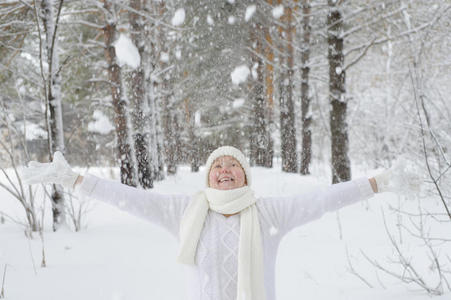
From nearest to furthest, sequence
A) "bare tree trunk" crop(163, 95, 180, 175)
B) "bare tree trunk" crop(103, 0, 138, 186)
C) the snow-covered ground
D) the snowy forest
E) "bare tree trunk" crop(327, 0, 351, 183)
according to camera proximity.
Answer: the snow-covered ground
the snowy forest
"bare tree trunk" crop(103, 0, 138, 186)
"bare tree trunk" crop(327, 0, 351, 183)
"bare tree trunk" crop(163, 95, 180, 175)

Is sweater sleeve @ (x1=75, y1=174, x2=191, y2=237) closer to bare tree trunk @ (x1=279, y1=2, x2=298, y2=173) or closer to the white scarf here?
the white scarf

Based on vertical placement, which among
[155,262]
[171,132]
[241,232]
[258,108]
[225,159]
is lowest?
[155,262]

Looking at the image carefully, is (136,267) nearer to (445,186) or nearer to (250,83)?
(445,186)

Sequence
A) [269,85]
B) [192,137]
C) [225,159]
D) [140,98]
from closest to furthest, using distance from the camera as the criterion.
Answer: [225,159] < [140,98] < [192,137] < [269,85]

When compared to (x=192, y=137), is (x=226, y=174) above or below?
below

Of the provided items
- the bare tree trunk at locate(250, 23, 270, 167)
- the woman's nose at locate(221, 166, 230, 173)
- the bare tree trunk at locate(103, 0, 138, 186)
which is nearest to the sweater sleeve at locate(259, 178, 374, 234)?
the woman's nose at locate(221, 166, 230, 173)

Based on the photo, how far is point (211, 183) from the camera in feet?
5.98

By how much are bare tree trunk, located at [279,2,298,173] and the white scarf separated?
172 inches

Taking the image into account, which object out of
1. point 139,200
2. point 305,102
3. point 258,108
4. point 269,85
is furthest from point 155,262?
point 305,102

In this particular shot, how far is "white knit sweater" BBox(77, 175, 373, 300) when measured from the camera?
1654 millimetres

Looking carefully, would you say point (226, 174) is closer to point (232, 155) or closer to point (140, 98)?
point (232, 155)

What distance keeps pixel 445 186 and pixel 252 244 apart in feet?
6.27

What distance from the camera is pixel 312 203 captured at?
170 centimetres

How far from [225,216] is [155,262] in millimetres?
1714
